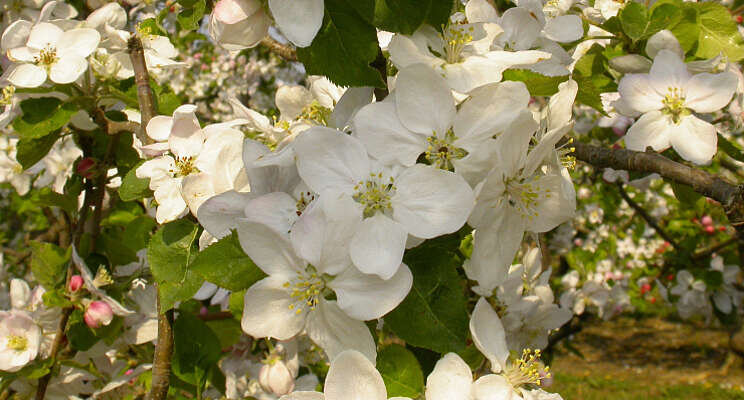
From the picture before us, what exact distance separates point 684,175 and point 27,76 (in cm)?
141

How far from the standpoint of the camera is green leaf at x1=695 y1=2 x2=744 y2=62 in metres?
1.50

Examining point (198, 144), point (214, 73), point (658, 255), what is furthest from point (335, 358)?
point (214, 73)

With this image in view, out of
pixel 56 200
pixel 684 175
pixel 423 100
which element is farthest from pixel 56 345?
pixel 684 175

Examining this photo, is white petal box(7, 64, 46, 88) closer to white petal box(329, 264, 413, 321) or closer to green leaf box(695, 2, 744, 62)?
white petal box(329, 264, 413, 321)

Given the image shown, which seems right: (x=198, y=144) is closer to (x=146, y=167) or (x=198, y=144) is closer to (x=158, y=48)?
(x=146, y=167)

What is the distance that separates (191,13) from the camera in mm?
1076

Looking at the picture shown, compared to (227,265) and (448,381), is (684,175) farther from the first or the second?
(227,265)

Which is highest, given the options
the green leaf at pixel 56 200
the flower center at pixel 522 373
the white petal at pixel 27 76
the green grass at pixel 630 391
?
the white petal at pixel 27 76

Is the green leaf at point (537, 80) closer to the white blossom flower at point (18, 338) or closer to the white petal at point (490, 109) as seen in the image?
the white petal at point (490, 109)

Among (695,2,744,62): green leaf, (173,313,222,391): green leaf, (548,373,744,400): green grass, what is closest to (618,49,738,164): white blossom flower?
(695,2,744,62): green leaf

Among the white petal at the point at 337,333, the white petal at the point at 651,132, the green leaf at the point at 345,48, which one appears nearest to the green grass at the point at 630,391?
the white petal at the point at 651,132

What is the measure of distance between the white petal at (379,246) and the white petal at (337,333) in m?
0.12

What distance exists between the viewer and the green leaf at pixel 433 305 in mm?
848

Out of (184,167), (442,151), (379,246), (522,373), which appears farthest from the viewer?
(184,167)
